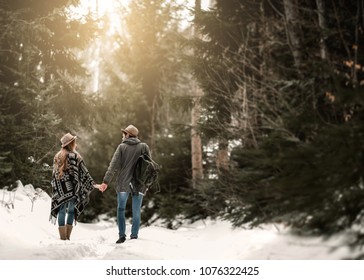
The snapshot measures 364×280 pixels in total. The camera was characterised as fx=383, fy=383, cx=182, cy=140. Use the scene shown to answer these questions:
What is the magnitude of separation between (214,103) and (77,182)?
3.74 m

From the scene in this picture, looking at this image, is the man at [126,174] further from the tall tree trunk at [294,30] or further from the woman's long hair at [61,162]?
the tall tree trunk at [294,30]

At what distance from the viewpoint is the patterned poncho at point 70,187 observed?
23.7ft

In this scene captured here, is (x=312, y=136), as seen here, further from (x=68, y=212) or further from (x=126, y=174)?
(x=68, y=212)

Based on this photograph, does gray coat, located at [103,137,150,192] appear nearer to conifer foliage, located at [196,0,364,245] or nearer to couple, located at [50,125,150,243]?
couple, located at [50,125,150,243]

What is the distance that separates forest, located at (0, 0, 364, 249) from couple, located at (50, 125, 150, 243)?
1612mm

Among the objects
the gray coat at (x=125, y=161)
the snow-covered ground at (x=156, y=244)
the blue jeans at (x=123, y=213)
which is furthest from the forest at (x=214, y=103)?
the gray coat at (x=125, y=161)

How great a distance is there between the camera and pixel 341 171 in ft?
12.2

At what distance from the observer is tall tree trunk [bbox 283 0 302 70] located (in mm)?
6035

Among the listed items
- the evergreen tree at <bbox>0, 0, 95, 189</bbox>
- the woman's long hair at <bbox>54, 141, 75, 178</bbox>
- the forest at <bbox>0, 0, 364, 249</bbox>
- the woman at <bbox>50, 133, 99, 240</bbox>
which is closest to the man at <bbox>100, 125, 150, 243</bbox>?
the woman at <bbox>50, 133, 99, 240</bbox>

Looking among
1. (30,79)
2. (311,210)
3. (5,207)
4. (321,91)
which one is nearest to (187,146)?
(30,79)

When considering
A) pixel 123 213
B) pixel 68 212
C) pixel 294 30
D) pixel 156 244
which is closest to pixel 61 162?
pixel 68 212

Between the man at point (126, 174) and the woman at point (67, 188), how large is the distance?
498 millimetres

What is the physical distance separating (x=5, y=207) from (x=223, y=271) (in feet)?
20.0

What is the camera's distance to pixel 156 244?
22.2 feet
